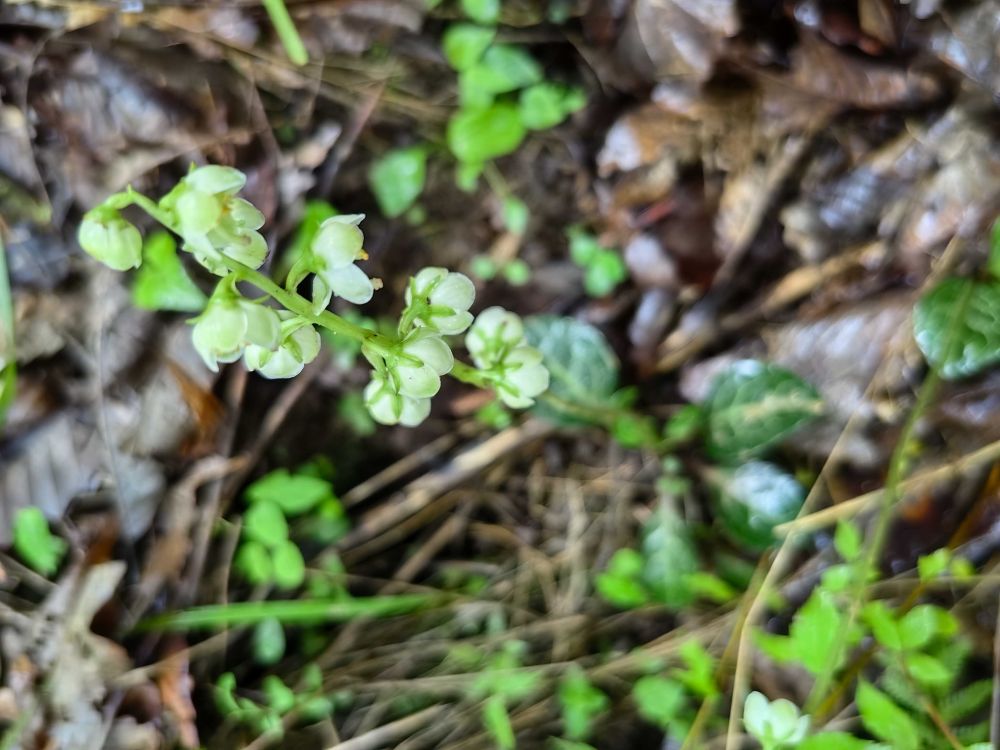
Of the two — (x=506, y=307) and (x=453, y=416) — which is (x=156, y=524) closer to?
(x=453, y=416)

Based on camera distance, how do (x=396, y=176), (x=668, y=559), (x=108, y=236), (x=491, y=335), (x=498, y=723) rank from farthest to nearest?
(x=396, y=176) < (x=668, y=559) < (x=498, y=723) < (x=491, y=335) < (x=108, y=236)

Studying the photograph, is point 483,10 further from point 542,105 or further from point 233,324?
point 233,324

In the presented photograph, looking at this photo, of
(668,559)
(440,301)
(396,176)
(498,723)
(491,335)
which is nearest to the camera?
(440,301)

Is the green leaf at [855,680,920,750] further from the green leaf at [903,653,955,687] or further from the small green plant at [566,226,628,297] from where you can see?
the small green plant at [566,226,628,297]

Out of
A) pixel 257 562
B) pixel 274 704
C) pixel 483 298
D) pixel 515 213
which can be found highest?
pixel 515 213

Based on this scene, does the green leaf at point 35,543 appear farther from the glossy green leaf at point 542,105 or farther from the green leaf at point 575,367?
the glossy green leaf at point 542,105

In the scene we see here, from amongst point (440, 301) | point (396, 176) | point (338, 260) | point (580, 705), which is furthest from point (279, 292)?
point (580, 705)

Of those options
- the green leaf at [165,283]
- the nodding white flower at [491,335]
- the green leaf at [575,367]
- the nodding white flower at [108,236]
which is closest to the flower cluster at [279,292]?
the nodding white flower at [108,236]
